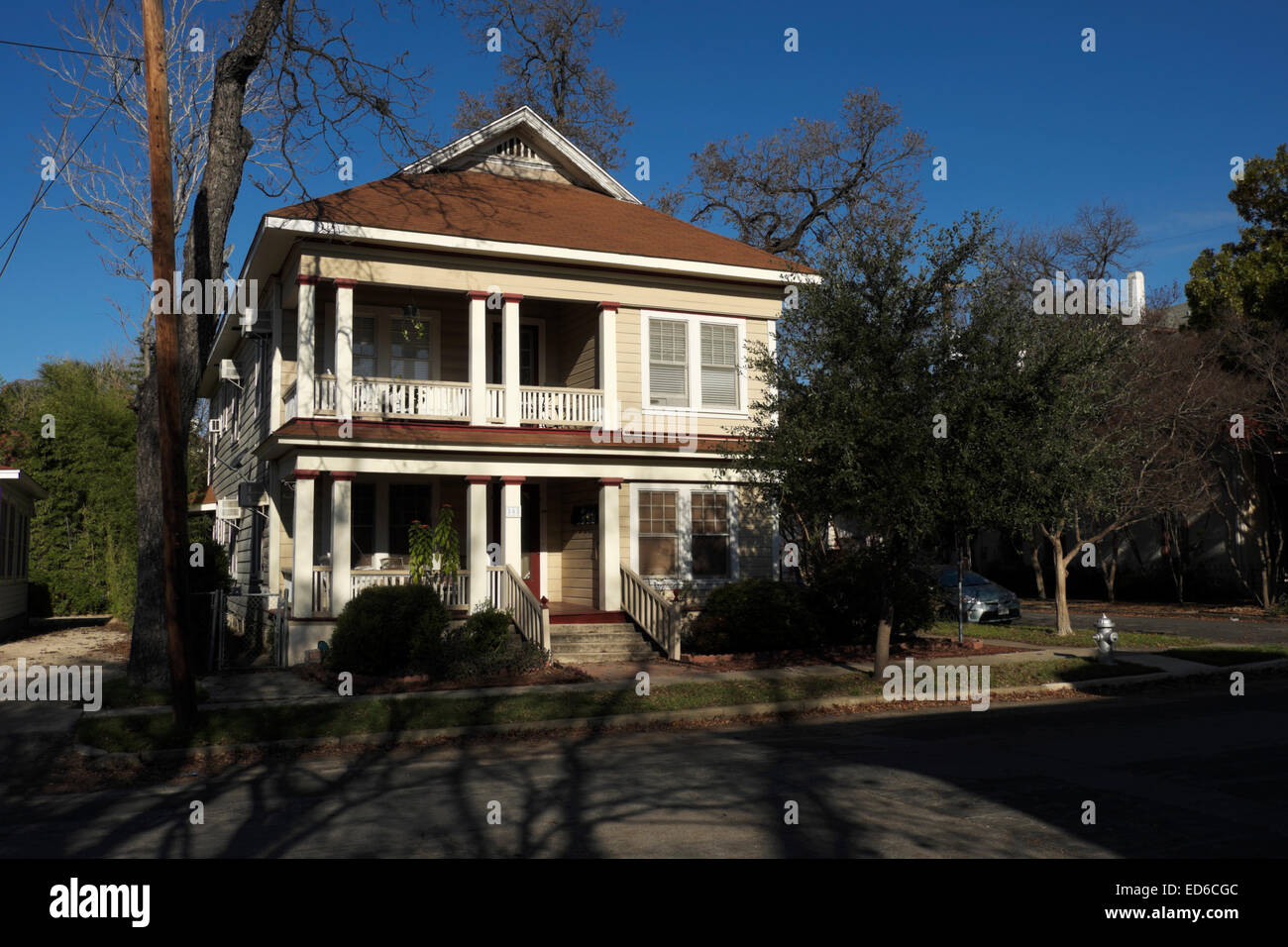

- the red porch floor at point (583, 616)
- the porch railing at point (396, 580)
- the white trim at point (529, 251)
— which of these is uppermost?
the white trim at point (529, 251)

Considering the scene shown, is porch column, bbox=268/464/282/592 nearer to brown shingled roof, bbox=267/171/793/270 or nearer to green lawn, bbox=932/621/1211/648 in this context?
brown shingled roof, bbox=267/171/793/270

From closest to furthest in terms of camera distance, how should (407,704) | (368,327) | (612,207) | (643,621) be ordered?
(407,704) < (643,621) < (368,327) < (612,207)

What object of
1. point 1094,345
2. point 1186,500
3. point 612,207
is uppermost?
point 612,207

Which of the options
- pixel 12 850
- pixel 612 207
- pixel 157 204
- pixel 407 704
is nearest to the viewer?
pixel 12 850

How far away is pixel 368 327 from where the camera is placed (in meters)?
20.0

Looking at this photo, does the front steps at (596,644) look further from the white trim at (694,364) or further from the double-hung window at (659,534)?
the white trim at (694,364)

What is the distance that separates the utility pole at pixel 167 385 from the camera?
11.6 metres

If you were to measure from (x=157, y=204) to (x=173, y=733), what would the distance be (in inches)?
236

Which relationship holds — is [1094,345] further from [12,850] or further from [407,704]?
[12,850]

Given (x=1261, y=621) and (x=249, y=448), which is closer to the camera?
(x=249, y=448)

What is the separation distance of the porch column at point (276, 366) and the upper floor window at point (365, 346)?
53.7 inches

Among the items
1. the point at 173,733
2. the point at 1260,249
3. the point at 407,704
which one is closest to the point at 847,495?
the point at 407,704

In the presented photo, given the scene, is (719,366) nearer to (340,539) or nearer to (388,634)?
(340,539)

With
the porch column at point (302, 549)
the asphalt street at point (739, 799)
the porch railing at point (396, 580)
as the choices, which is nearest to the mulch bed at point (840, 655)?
the porch railing at point (396, 580)
